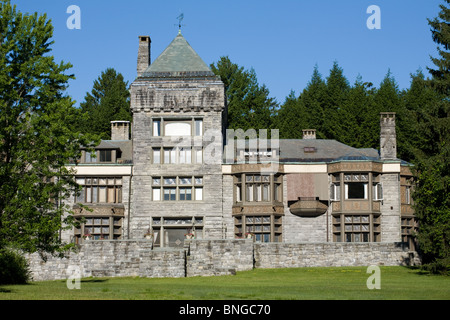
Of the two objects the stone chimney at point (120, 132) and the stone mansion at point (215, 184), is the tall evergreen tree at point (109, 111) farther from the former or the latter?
the stone mansion at point (215, 184)

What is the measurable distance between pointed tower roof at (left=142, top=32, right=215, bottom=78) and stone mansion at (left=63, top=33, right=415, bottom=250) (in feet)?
0.71

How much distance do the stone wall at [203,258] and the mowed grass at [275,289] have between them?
1412mm

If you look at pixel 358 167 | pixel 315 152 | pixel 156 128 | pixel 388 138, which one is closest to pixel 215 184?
pixel 156 128

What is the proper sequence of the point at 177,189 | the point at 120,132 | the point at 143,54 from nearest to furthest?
1. the point at 177,189
2. the point at 143,54
3. the point at 120,132

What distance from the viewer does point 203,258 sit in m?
42.0

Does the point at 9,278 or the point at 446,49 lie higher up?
the point at 446,49

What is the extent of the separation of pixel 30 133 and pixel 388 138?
2693 centimetres

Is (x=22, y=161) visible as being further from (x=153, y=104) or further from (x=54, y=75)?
(x=153, y=104)

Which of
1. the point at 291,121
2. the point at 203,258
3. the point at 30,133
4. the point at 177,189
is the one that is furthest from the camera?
the point at 291,121

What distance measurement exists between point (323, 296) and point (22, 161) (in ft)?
52.4

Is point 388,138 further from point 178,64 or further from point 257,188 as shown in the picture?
point 178,64

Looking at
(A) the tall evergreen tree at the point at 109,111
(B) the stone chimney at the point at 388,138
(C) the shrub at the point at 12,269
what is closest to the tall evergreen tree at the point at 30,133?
(C) the shrub at the point at 12,269
